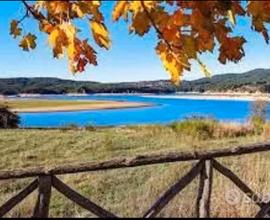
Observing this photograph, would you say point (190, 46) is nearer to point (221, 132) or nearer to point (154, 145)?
point (154, 145)

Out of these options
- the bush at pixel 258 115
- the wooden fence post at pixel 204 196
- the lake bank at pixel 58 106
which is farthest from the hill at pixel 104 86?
the wooden fence post at pixel 204 196

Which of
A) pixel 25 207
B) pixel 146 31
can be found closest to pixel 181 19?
pixel 146 31

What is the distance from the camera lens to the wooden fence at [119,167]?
158 inches

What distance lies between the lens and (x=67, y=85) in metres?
128

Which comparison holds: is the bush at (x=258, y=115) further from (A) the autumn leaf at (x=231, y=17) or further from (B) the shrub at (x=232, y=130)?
(A) the autumn leaf at (x=231, y=17)

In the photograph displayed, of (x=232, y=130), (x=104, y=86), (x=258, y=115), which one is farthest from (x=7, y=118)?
(x=104, y=86)

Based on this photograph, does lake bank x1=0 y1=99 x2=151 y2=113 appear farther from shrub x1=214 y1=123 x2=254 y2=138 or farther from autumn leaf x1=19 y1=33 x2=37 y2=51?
autumn leaf x1=19 y1=33 x2=37 y2=51

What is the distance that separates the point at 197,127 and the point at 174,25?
842 inches

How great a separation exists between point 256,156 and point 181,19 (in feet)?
28.7

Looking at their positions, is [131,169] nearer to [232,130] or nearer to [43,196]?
[43,196]

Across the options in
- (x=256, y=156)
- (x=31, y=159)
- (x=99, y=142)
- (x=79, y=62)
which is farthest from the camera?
(x=99, y=142)

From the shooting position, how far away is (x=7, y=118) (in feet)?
98.1

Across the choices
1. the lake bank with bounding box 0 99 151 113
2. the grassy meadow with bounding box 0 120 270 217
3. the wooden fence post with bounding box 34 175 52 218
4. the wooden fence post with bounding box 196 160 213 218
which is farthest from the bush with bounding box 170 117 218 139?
the lake bank with bounding box 0 99 151 113

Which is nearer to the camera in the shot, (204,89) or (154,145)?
(154,145)
